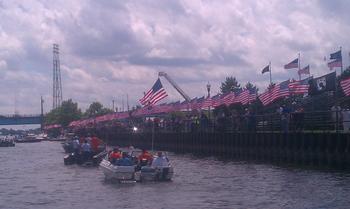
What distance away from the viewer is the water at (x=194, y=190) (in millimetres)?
28469

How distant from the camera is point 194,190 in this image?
109 feet

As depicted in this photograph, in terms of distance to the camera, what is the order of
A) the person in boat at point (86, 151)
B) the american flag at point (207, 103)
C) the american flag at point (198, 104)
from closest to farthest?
1. the person in boat at point (86, 151)
2. the american flag at point (207, 103)
3. the american flag at point (198, 104)

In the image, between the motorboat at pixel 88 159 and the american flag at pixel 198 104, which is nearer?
the motorboat at pixel 88 159

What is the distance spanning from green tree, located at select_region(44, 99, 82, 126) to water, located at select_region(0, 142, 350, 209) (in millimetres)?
146058

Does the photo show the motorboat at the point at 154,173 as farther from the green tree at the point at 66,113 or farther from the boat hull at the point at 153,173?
the green tree at the point at 66,113

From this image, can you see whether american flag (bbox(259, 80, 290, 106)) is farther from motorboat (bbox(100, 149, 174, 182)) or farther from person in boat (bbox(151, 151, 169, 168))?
person in boat (bbox(151, 151, 169, 168))

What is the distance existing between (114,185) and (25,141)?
128470 mm

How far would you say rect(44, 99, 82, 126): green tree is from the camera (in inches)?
7495

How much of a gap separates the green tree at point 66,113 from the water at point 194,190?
479 ft

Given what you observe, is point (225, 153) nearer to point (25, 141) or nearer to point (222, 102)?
point (222, 102)

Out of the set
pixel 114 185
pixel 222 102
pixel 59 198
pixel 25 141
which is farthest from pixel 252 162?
pixel 25 141

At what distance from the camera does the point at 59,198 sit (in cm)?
3172

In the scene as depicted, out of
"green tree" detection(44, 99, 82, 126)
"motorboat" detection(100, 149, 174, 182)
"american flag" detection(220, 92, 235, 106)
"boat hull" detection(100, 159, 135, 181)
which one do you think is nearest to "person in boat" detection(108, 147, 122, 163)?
"boat hull" detection(100, 159, 135, 181)

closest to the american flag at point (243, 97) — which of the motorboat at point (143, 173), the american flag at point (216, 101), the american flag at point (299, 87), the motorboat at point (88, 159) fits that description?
the american flag at point (216, 101)
